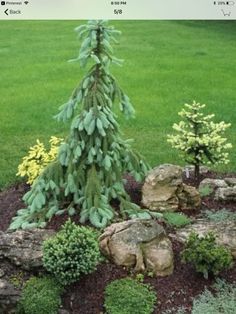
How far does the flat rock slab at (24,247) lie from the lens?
255 inches

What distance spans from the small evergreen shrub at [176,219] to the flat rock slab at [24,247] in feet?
4.05

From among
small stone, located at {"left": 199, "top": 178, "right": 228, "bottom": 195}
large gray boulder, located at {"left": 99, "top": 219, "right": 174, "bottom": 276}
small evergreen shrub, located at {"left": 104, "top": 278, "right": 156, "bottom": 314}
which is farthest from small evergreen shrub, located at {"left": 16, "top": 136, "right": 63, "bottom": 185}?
small evergreen shrub, located at {"left": 104, "top": 278, "right": 156, "bottom": 314}

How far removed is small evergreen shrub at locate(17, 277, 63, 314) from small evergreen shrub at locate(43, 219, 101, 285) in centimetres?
11

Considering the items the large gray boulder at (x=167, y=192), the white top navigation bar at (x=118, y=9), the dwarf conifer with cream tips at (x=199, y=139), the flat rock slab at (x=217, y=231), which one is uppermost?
the white top navigation bar at (x=118, y=9)

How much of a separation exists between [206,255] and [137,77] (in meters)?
8.37

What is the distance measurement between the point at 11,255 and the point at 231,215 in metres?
→ 2.36

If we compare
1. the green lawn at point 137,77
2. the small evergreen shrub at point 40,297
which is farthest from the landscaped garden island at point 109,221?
the green lawn at point 137,77

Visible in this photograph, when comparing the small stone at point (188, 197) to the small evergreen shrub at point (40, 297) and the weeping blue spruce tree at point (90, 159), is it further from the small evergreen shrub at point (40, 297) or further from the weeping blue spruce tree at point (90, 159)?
the small evergreen shrub at point (40, 297)

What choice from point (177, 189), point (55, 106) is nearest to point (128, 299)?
point (177, 189)

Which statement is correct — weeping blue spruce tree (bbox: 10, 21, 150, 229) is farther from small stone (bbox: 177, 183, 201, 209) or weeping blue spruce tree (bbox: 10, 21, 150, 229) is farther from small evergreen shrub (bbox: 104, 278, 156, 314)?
small evergreen shrub (bbox: 104, 278, 156, 314)

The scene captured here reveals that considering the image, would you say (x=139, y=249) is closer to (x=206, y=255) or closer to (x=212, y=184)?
(x=206, y=255)

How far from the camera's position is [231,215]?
757cm

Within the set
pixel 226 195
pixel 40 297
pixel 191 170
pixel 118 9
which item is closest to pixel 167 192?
pixel 226 195

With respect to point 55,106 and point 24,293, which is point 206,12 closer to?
point 24,293
